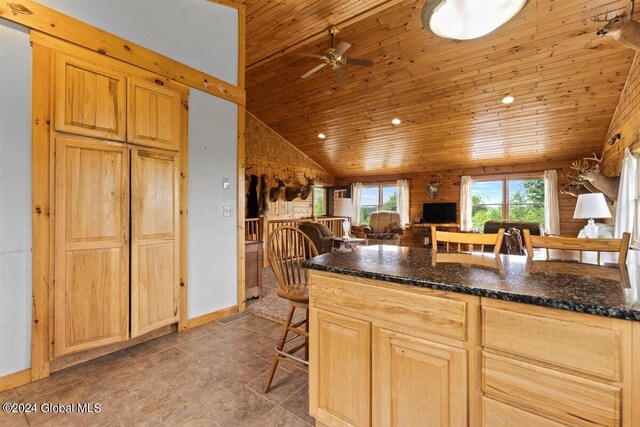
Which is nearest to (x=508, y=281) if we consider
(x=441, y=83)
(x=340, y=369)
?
(x=340, y=369)

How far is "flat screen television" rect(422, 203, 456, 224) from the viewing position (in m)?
7.38

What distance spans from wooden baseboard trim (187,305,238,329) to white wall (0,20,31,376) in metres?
1.16

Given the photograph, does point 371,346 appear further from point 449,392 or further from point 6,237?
point 6,237

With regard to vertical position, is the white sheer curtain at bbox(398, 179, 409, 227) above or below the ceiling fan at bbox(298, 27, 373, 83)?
below

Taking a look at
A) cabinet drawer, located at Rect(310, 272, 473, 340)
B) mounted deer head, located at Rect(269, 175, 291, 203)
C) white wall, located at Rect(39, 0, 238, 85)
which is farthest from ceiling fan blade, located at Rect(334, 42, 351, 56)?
mounted deer head, located at Rect(269, 175, 291, 203)

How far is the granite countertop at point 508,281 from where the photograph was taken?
2.79ft

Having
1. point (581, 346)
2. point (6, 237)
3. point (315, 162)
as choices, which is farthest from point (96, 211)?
point (315, 162)

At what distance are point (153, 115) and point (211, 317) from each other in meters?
2.05

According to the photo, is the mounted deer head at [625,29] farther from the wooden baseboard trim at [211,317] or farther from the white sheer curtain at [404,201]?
the white sheer curtain at [404,201]

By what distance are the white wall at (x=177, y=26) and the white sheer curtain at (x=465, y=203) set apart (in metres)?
6.13

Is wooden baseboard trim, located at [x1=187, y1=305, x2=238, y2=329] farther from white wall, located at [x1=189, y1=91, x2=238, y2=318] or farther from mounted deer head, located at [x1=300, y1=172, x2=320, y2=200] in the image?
mounted deer head, located at [x1=300, y1=172, x2=320, y2=200]

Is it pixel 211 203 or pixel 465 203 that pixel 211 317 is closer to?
pixel 211 203

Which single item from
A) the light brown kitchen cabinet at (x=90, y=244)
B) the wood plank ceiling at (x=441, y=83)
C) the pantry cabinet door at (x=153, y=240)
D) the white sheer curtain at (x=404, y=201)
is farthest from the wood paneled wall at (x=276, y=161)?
the light brown kitchen cabinet at (x=90, y=244)

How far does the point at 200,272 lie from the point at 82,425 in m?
1.50
